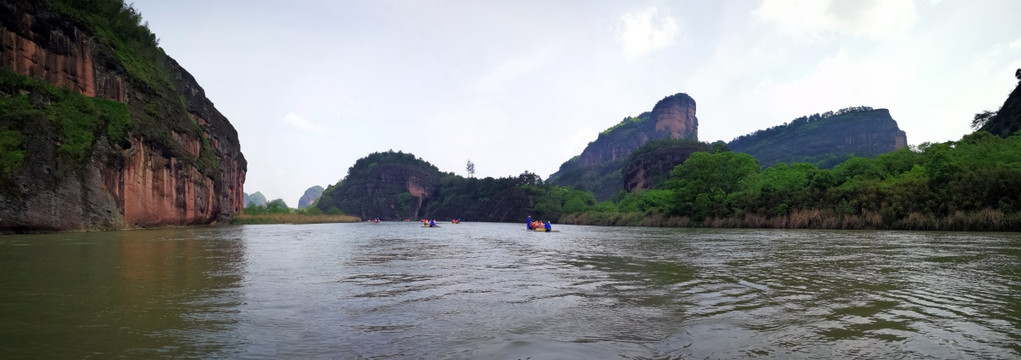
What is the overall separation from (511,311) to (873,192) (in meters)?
44.0

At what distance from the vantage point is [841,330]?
6.22 m

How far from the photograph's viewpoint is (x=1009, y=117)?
56875 mm

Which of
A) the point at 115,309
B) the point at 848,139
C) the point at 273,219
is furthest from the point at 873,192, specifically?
the point at 848,139

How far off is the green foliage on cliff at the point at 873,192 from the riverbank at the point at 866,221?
0.20 ft

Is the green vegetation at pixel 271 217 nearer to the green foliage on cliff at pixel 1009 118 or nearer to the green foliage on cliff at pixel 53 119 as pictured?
the green foliage on cliff at pixel 53 119

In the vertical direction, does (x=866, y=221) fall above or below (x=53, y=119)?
below

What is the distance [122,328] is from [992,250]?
25.2m

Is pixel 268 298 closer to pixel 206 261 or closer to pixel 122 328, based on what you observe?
pixel 122 328

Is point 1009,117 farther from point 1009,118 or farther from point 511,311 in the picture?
point 511,311

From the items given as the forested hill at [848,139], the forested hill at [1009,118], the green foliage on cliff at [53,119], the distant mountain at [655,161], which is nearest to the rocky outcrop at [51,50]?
the green foliage on cliff at [53,119]

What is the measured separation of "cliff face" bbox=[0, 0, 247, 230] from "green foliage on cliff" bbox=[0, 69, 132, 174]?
0.09 m

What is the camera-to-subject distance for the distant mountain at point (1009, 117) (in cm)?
5447

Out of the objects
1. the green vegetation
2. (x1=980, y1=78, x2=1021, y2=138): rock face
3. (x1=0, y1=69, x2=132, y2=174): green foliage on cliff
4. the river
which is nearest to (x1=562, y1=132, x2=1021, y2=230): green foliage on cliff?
(x1=980, y1=78, x2=1021, y2=138): rock face

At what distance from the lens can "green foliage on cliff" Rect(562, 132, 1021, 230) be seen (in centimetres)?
3213
